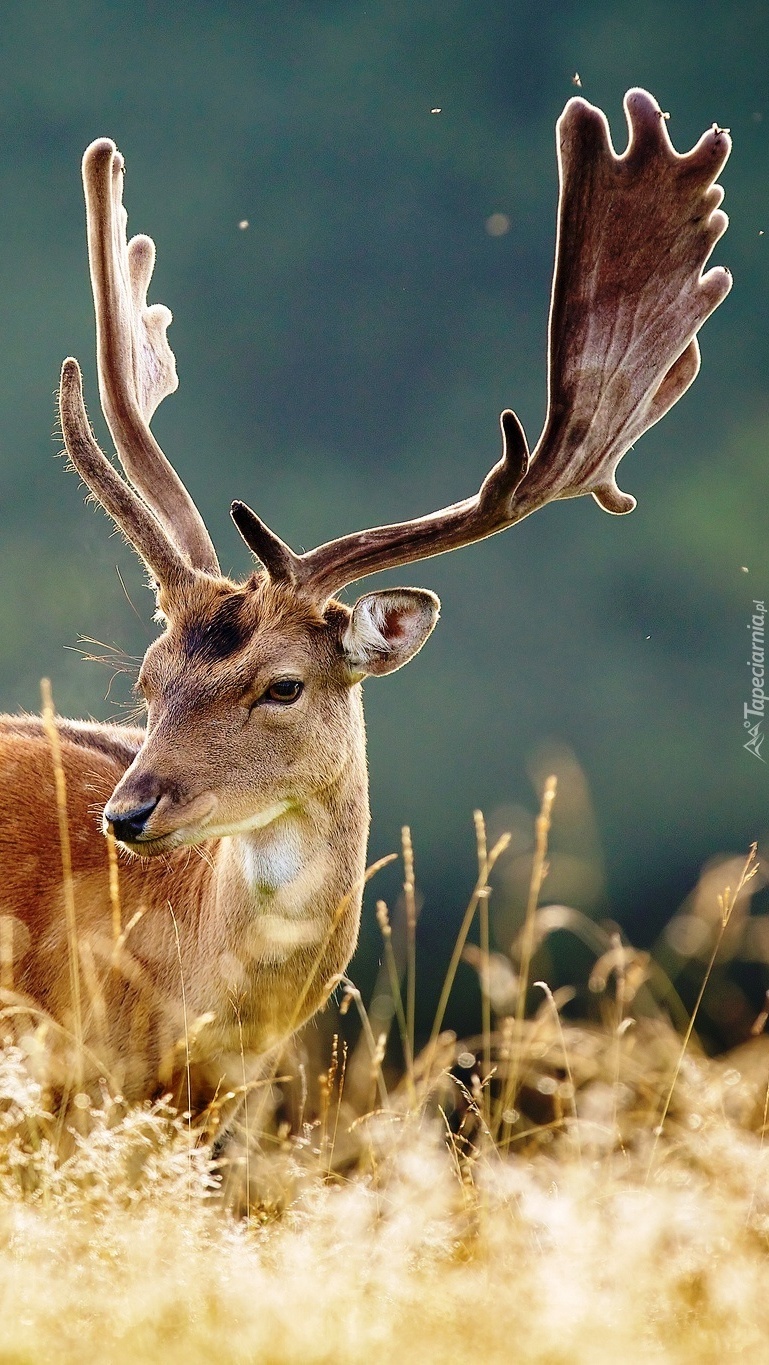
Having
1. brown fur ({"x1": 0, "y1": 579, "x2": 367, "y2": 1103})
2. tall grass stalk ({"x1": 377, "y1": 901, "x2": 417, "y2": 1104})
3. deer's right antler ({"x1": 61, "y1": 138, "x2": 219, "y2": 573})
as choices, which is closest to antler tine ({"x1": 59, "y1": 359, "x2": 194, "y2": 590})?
deer's right antler ({"x1": 61, "y1": 138, "x2": 219, "y2": 573})

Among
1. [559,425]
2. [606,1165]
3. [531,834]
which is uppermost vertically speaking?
[559,425]

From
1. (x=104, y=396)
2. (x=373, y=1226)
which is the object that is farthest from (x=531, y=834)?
(x=104, y=396)

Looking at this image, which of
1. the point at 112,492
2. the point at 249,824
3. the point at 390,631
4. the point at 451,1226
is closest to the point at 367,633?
the point at 390,631

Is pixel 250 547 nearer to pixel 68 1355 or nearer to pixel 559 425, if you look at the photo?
pixel 559 425

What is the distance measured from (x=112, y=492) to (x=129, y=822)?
1498mm

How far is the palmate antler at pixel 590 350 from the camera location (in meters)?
4.81

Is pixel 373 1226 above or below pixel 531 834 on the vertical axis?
below

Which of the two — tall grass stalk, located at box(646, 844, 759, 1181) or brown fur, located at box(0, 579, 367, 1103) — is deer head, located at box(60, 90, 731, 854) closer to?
brown fur, located at box(0, 579, 367, 1103)

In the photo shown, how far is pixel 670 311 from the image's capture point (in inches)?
202

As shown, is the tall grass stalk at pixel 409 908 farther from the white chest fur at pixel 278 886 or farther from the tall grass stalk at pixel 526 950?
the white chest fur at pixel 278 886

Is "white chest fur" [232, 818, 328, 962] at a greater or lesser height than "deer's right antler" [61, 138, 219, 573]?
lesser

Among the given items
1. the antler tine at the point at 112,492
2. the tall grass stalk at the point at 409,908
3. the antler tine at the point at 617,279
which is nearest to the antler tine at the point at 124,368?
the antler tine at the point at 112,492

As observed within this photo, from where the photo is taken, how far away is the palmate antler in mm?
4809

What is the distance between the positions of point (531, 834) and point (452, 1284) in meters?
1.67
